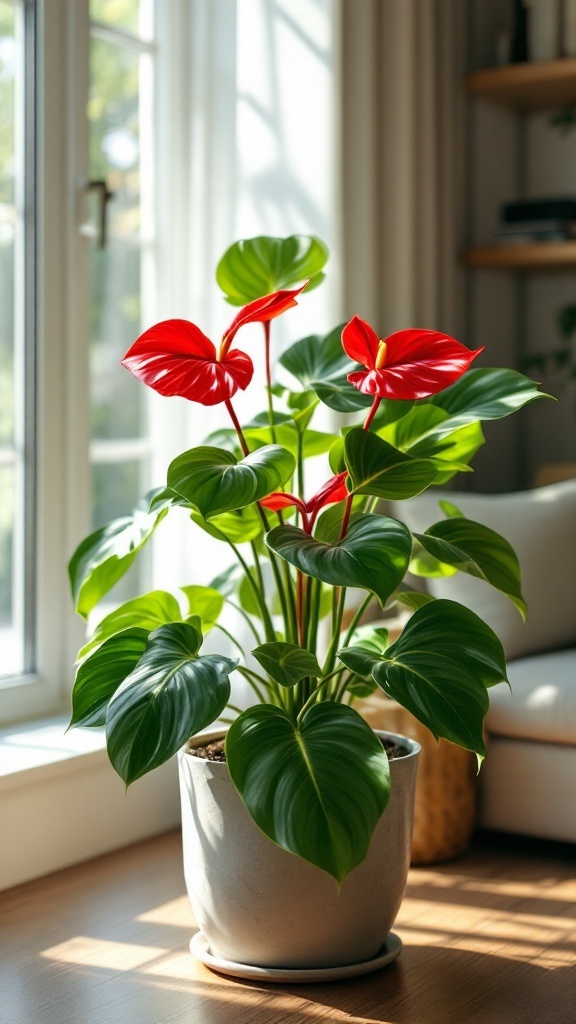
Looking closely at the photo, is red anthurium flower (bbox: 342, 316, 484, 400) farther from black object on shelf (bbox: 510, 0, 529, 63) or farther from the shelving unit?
black object on shelf (bbox: 510, 0, 529, 63)

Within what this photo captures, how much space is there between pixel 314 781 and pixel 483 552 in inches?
21.9

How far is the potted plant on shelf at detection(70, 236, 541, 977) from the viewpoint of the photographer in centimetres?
172

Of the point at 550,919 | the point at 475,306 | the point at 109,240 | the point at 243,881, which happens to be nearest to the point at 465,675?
the point at 243,881

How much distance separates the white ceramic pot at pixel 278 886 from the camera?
1.93 meters

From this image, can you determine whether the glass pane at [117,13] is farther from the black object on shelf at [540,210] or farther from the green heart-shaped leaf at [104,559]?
the green heart-shaped leaf at [104,559]

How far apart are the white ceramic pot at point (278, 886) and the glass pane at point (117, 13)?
1.76 meters

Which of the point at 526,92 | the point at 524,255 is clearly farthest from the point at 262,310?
the point at 526,92

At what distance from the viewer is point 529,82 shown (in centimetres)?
345

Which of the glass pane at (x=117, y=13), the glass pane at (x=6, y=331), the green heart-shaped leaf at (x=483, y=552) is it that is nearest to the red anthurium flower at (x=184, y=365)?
the green heart-shaped leaf at (x=483, y=552)

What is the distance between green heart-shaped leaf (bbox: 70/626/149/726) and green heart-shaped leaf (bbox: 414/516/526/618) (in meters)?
0.48

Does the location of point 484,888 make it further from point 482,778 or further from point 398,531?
point 398,531

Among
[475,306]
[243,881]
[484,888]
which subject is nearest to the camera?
[243,881]

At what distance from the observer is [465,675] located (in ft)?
5.84

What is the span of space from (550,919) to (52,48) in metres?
2.02
